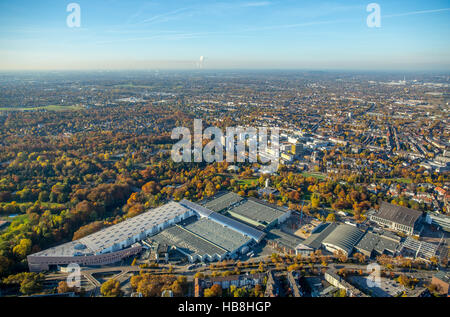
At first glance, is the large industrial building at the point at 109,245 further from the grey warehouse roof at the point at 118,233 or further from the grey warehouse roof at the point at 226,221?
the grey warehouse roof at the point at 226,221

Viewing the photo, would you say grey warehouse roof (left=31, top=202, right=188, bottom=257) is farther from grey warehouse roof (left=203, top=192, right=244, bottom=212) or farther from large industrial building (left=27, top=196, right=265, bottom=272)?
grey warehouse roof (left=203, top=192, right=244, bottom=212)

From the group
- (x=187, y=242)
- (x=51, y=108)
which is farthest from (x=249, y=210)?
(x=51, y=108)

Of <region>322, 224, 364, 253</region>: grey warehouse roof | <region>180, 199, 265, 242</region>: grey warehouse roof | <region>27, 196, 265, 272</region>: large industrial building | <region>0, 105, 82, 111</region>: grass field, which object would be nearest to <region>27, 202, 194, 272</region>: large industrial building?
<region>27, 196, 265, 272</region>: large industrial building

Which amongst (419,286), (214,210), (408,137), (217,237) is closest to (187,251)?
(217,237)

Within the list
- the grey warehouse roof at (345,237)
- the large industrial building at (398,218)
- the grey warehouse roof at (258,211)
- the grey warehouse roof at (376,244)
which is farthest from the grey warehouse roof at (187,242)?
the large industrial building at (398,218)

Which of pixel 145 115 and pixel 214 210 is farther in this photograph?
pixel 145 115

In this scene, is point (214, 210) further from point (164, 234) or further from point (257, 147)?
point (257, 147)

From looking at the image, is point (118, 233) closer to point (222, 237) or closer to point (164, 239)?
point (164, 239)
